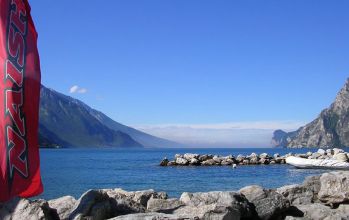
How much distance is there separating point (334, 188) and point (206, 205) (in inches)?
237

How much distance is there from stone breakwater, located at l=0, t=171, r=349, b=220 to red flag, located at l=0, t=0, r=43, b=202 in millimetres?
491

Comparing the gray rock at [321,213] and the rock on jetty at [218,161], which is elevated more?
the rock on jetty at [218,161]

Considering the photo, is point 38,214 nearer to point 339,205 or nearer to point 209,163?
point 339,205

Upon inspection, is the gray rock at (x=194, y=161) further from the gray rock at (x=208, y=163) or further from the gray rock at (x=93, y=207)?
the gray rock at (x=93, y=207)

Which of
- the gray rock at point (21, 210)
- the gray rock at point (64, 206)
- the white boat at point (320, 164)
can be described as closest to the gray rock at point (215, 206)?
the gray rock at point (64, 206)

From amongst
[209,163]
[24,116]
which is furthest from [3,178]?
[209,163]

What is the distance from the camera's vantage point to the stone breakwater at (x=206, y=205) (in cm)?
1230

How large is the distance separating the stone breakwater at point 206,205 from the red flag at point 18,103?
491mm

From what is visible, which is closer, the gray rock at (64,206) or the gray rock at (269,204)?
the gray rock at (64,206)

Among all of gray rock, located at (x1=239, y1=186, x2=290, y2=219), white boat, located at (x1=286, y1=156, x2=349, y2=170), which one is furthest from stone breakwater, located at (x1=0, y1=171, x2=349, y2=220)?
white boat, located at (x1=286, y1=156, x2=349, y2=170)

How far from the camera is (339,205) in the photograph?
17.5m

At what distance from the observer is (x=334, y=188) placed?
1781cm

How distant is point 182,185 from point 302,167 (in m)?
35.9

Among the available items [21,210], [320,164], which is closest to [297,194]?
[21,210]
